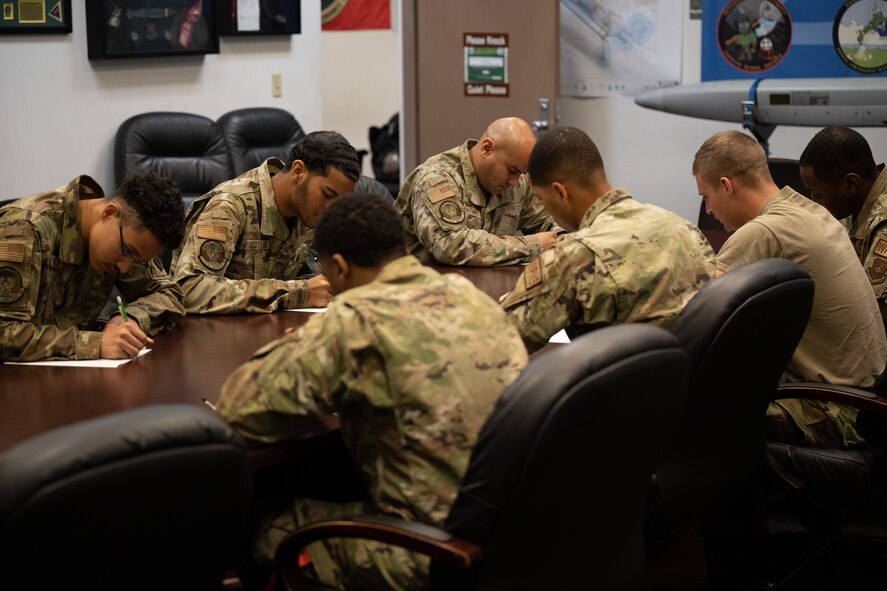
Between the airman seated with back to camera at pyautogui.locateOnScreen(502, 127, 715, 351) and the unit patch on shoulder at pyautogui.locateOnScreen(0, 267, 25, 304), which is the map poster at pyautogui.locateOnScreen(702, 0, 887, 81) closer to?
the airman seated with back to camera at pyautogui.locateOnScreen(502, 127, 715, 351)

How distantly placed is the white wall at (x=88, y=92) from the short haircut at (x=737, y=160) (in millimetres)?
A: 3517

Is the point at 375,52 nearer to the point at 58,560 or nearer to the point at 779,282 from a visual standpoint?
the point at 779,282

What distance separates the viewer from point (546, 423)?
1630 mm

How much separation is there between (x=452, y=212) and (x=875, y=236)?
136cm

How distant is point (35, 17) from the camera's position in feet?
17.3

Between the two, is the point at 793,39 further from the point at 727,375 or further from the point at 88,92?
the point at 727,375

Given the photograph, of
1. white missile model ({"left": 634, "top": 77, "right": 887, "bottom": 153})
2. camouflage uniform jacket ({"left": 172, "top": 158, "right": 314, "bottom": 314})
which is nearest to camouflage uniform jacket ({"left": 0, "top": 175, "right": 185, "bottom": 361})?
camouflage uniform jacket ({"left": 172, "top": 158, "right": 314, "bottom": 314})

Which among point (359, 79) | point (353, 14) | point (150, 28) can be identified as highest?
point (353, 14)

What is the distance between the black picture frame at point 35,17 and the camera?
5.13 m

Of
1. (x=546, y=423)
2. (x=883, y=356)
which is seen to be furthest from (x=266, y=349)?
(x=883, y=356)

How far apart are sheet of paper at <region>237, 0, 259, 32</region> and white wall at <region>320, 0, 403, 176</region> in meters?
2.50

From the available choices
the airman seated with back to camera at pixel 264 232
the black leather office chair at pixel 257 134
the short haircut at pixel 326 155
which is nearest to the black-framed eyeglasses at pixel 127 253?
the airman seated with back to camera at pixel 264 232

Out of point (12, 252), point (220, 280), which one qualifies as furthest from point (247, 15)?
point (12, 252)

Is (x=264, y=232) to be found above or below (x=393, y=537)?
above
